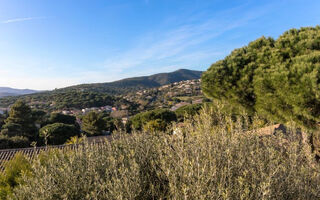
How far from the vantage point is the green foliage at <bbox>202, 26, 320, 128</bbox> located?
3869mm

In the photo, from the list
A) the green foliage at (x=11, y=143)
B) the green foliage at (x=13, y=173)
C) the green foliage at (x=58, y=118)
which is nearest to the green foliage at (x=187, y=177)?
the green foliage at (x=13, y=173)

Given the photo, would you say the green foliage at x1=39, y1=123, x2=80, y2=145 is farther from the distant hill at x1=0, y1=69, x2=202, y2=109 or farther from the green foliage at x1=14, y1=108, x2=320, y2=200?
the distant hill at x1=0, y1=69, x2=202, y2=109

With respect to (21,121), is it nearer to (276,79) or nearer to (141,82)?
(276,79)

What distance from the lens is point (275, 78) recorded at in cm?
428

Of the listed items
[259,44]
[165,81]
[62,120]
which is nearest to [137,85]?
[165,81]

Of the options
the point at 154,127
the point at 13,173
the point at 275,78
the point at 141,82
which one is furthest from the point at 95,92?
the point at 275,78

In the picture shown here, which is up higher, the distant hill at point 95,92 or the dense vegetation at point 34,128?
the distant hill at point 95,92

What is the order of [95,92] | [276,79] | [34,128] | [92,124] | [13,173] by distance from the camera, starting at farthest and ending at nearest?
1. [95,92]
2. [92,124]
3. [34,128]
4. [276,79]
5. [13,173]

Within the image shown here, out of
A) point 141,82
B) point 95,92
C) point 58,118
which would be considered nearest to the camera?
point 58,118

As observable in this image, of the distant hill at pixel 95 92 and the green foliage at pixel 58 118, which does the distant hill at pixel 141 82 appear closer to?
the distant hill at pixel 95 92

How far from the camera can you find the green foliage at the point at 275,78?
3.87 m

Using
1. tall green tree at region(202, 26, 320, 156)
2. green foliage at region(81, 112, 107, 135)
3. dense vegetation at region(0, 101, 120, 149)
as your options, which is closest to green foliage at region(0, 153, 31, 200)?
tall green tree at region(202, 26, 320, 156)

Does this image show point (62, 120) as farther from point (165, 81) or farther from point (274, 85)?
point (165, 81)

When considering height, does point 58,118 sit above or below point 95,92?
below
